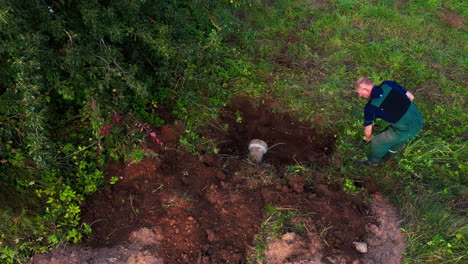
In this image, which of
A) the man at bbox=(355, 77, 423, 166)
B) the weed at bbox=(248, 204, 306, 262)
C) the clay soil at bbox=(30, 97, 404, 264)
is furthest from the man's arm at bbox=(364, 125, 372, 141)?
the weed at bbox=(248, 204, 306, 262)

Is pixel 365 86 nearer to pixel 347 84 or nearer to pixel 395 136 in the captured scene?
pixel 395 136

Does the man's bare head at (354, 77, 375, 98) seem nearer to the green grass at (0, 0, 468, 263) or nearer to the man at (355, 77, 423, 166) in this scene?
the man at (355, 77, 423, 166)

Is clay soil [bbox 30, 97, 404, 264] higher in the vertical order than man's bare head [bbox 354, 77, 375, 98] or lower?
lower

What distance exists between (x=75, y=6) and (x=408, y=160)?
424cm

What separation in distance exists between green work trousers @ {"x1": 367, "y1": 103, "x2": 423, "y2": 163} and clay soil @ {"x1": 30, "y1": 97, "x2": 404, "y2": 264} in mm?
420

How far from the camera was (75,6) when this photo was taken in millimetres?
3227

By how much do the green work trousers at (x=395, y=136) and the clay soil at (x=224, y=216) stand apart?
16.5 inches

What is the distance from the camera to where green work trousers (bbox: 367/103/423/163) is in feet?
11.3

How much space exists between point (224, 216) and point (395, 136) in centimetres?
213

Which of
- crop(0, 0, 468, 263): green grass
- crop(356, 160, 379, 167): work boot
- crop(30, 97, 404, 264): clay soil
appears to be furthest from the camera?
crop(356, 160, 379, 167): work boot

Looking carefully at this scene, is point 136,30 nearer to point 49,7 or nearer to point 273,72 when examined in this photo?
point 49,7

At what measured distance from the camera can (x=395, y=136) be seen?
358 cm

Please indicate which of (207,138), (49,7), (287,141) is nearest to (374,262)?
(287,141)

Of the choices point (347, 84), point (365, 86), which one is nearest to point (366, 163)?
point (365, 86)
